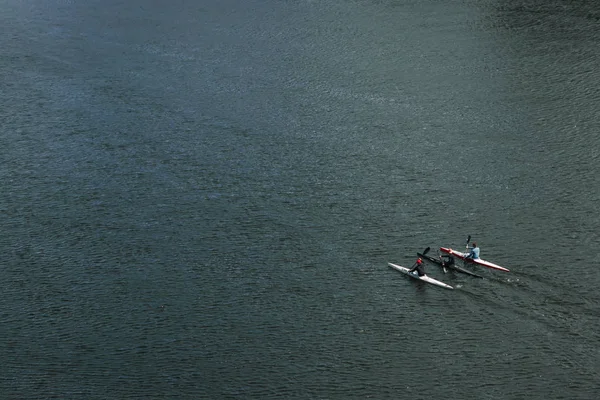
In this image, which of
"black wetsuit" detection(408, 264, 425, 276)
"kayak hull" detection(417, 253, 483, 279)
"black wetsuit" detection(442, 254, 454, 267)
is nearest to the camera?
"black wetsuit" detection(408, 264, 425, 276)

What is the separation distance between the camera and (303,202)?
292 feet

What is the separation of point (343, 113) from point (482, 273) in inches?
1656

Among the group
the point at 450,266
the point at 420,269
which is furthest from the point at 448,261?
the point at 420,269

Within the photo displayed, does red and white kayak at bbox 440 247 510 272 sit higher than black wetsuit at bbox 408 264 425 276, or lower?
higher

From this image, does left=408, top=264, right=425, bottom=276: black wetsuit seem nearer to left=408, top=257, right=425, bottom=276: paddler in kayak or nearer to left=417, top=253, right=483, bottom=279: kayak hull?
left=408, top=257, right=425, bottom=276: paddler in kayak

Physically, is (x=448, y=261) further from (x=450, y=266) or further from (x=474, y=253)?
(x=474, y=253)

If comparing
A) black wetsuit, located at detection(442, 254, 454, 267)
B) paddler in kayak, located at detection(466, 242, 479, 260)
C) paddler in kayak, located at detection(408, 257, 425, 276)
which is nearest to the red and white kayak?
paddler in kayak, located at detection(466, 242, 479, 260)

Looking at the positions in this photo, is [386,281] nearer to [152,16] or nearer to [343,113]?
[343,113]

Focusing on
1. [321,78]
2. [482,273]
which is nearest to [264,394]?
[482,273]

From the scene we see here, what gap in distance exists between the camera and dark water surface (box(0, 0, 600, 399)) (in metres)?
65.5

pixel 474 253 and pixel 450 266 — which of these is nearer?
pixel 474 253

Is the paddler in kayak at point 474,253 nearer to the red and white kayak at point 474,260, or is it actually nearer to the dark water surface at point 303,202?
the red and white kayak at point 474,260

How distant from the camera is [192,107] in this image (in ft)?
374

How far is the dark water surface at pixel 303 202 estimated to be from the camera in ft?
215
